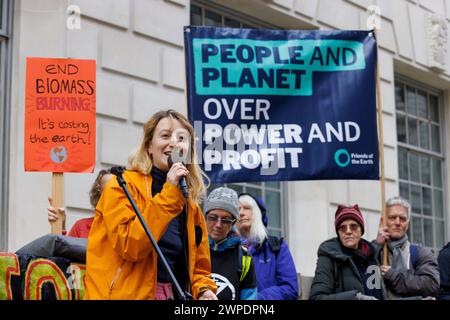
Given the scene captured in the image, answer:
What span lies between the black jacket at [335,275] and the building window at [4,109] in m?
2.74

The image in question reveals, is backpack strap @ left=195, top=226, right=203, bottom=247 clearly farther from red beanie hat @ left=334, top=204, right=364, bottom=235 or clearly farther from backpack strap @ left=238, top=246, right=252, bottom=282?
red beanie hat @ left=334, top=204, right=364, bottom=235

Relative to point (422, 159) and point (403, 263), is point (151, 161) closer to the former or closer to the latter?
point (403, 263)

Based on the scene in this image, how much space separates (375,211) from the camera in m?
13.0

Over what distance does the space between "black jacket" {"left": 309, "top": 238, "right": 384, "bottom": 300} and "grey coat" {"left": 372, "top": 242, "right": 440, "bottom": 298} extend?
0.20 meters

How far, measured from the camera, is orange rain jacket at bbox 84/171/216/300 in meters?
4.29

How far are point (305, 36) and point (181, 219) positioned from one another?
375 centimetres

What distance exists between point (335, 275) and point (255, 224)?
0.69 metres

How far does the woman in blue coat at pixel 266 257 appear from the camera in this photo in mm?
6980

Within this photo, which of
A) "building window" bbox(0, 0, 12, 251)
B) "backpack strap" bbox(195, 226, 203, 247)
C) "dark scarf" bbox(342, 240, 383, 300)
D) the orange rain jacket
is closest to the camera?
the orange rain jacket

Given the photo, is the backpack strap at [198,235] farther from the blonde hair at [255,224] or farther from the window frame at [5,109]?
the window frame at [5,109]

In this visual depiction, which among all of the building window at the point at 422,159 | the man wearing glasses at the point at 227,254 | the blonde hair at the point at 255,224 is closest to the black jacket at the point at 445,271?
the blonde hair at the point at 255,224

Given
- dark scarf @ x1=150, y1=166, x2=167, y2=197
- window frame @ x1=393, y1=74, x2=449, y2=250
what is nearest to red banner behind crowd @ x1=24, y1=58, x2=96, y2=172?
dark scarf @ x1=150, y1=166, x2=167, y2=197
